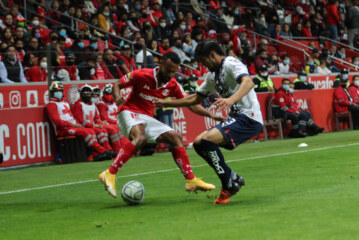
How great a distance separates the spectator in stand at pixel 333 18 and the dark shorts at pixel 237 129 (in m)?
27.4

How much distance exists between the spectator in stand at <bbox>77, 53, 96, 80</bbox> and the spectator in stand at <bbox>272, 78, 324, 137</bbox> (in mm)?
6342

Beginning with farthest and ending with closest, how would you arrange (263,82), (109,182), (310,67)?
(310,67) < (263,82) < (109,182)

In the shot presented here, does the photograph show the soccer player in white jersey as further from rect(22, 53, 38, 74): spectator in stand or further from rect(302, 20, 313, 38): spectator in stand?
rect(302, 20, 313, 38): spectator in stand

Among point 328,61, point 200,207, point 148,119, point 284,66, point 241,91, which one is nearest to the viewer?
point 241,91

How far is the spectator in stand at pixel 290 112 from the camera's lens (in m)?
22.0

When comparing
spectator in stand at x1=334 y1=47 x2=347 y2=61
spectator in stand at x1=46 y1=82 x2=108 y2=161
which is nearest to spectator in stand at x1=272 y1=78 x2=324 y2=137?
spectator in stand at x1=46 y1=82 x2=108 y2=161

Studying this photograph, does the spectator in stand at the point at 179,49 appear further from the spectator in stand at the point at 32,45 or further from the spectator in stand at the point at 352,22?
the spectator in stand at the point at 352,22

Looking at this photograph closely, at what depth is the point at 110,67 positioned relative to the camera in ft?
63.2

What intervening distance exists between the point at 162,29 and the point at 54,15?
17.1 feet

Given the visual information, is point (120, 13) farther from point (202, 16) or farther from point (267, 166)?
point (267, 166)

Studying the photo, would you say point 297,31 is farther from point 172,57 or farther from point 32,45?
point 172,57

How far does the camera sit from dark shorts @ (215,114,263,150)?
8.27 metres

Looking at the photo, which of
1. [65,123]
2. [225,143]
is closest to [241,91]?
[225,143]

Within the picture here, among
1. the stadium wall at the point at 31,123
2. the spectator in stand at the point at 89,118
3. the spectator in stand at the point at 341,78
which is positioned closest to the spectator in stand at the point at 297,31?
the spectator in stand at the point at 341,78
